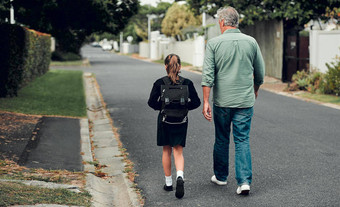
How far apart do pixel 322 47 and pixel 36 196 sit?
48.2ft

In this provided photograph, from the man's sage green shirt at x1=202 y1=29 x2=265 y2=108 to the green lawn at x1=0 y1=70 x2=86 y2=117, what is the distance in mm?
6931

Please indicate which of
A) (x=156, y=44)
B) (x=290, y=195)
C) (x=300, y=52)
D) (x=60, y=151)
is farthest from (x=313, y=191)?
(x=156, y=44)

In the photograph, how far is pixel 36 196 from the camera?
5.20 meters

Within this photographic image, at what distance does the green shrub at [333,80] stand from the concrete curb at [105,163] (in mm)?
6867

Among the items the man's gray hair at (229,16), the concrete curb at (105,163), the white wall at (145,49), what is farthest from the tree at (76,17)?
the white wall at (145,49)

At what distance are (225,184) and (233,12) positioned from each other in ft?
6.26

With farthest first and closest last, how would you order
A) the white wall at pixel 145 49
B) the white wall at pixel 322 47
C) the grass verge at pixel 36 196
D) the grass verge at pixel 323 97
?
the white wall at pixel 145 49, the white wall at pixel 322 47, the grass verge at pixel 323 97, the grass verge at pixel 36 196

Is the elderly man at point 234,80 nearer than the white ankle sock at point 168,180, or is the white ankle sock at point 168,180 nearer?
the elderly man at point 234,80

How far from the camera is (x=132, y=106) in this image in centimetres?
1423

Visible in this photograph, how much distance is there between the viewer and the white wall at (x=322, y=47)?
1753cm

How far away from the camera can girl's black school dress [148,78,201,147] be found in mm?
5648

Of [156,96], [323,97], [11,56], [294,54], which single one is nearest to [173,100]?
[156,96]

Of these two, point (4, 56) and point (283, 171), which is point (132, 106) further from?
point (283, 171)

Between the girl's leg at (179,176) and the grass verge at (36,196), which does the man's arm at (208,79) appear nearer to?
the girl's leg at (179,176)
